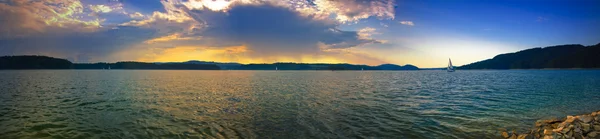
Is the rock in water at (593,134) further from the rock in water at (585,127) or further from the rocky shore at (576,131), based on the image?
the rock in water at (585,127)

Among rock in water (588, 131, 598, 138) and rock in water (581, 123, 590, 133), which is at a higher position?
rock in water (581, 123, 590, 133)

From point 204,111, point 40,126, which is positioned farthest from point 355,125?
point 40,126

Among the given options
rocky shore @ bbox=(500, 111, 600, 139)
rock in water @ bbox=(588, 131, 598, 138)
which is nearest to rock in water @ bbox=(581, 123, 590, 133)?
rocky shore @ bbox=(500, 111, 600, 139)

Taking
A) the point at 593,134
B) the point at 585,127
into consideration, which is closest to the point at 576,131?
the point at 593,134

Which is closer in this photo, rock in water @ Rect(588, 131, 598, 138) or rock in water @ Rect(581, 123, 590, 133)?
rock in water @ Rect(588, 131, 598, 138)

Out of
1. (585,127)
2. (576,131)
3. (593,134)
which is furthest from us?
(585,127)

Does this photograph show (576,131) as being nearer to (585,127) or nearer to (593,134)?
(593,134)

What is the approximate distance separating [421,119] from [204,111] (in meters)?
15.8

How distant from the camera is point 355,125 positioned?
1595 centimetres

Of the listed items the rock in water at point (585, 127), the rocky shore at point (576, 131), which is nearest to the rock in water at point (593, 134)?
the rocky shore at point (576, 131)

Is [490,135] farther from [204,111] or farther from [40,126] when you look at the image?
[40,126]

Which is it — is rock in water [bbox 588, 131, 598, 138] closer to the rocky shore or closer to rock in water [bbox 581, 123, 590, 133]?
the rocky shore

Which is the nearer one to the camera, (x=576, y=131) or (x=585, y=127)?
(x=576, y=131)

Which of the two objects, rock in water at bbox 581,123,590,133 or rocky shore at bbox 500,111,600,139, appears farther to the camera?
rock in water at bbox 581,123,590,133
